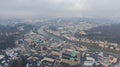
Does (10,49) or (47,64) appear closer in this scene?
(47,64)

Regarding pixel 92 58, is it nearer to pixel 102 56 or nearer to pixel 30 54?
pixel 102 56

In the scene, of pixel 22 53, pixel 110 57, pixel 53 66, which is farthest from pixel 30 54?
pixel 110 57

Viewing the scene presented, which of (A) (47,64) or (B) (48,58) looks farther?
(B) (48,58)

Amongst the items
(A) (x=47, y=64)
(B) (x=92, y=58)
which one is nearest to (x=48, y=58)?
(A) (x=47, y=64)

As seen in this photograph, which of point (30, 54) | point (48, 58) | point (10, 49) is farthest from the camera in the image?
point (10, 49)

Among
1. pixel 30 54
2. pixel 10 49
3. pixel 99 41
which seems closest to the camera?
pixel 30 54

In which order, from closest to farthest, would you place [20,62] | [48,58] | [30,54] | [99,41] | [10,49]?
1. [20,62]
2. [48,58]
3. [30,54]
4. [10,49]
5. [99,41]

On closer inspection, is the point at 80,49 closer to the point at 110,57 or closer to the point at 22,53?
the point at 110,57

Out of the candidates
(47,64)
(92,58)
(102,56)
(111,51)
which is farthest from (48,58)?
(111,51)

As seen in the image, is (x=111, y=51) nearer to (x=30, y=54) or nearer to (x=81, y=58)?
(x=81, y=58)
